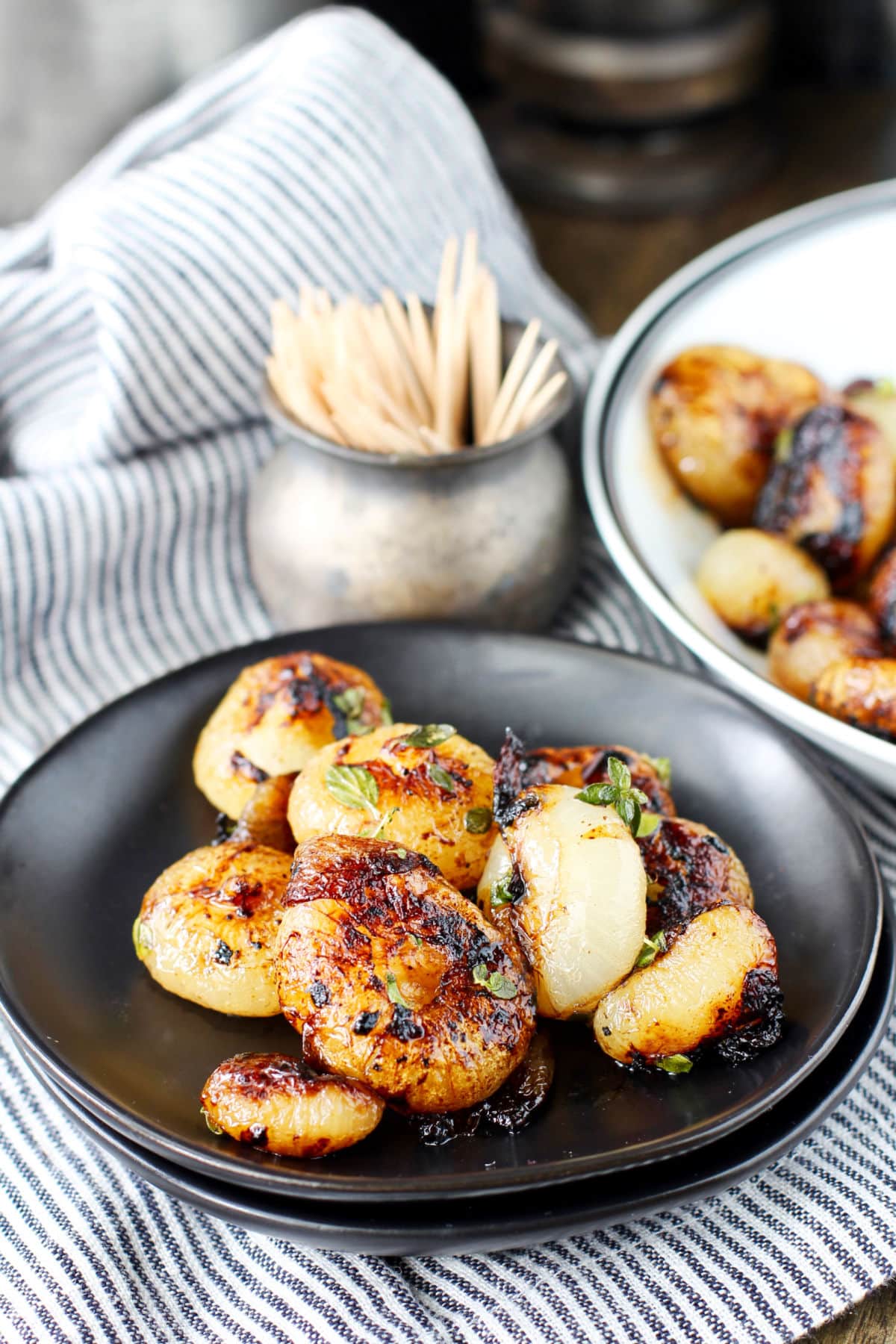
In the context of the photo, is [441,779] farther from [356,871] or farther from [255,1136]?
[255,1136]

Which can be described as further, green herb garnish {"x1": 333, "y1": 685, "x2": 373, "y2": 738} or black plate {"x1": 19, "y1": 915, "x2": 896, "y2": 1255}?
green herb garnish {"x1": 333, "y1": 685, "x2": 373, "y2": 738}

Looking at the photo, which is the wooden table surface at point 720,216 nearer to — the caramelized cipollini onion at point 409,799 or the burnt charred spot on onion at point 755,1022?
the caramelized cipollini onion at point 409,799

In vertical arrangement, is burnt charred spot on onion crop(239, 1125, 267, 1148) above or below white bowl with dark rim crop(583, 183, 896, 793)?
below

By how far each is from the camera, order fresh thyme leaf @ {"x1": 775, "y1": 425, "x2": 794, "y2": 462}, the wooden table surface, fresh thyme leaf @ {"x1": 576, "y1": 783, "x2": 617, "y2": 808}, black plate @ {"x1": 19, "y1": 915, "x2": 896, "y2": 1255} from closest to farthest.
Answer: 1. black plate @ {"x1": 19, "y1": 915, "x2": 896, "y2": 1255}
2. fresh thyme leaf @ {"x1": 576, "y1": 783, "x2": 617, "y2": 808}
3. fresh thyme leaf @ {"x1": 775, "y1": 425, "x2": 794, "y2": 462}
4. the wooden table surface

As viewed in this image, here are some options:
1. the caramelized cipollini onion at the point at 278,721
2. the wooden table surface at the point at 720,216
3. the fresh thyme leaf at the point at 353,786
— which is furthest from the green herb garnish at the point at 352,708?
the wooden table surface at the point at 720,216

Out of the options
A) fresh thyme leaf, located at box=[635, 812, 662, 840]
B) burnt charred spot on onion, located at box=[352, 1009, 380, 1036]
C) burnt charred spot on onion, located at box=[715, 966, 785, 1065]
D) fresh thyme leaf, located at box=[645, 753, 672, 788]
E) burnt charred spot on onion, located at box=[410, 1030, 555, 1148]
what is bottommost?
burnt charred spot on onion, located at box=[410, 1030, 555, 1148]

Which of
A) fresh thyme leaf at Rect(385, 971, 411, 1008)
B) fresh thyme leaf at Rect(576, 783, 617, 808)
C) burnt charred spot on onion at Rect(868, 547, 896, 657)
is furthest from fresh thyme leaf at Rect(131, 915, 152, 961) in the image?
burnt charred spot on onion at Rect(868, 547, 896, 657)

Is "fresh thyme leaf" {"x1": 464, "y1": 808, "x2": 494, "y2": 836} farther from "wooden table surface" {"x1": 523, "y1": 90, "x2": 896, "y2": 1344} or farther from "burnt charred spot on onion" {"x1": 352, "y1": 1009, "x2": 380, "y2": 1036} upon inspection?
"wooden table surface" {"x1": 523, "y1": 90, "x2": 896, "y2": 1344}
